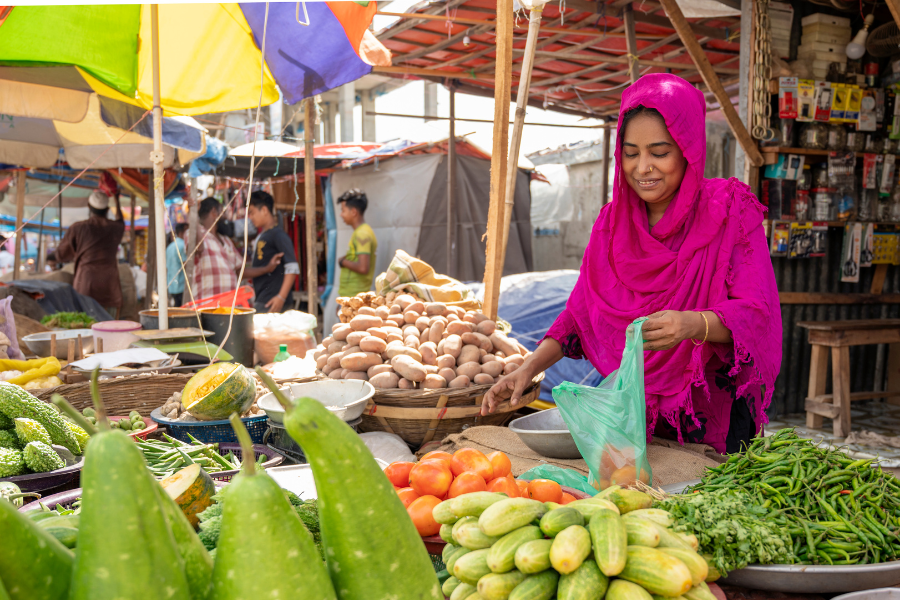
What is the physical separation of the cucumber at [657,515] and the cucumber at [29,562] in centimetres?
91

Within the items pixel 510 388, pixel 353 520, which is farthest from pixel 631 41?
pixel 353 520

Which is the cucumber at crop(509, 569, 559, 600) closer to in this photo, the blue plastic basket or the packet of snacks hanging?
the blue plastic basket

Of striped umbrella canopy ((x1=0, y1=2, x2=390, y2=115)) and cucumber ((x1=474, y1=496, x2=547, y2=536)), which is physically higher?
striped umbrella canopy ((x1=0, y1=2, x2=390, y2=115))

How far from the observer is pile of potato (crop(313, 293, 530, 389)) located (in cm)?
258

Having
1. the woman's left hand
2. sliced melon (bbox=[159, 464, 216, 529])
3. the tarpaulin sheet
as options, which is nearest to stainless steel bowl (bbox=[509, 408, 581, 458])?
the woman's left hand

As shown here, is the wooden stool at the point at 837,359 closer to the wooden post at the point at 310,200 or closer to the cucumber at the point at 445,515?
the wooden post at the point at 310,200

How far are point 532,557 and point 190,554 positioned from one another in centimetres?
53

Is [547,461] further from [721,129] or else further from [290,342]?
[721,129]

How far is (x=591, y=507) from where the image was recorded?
1.13 metres

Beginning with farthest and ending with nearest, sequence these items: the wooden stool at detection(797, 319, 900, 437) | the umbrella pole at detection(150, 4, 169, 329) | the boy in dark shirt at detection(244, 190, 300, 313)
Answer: the boy in dark shirt at detection(244, 190, 300, 313), the wooden stool at detection(797, 319, 900, 437), the umbrella pole at detection(150, 4, 169, 329)

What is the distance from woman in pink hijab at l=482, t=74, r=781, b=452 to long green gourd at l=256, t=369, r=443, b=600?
4.34ft

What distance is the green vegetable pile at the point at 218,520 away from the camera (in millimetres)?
1055

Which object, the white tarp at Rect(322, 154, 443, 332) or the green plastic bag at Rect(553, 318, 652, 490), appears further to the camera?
the white tarp at Rect(322, 154, 443, 332)

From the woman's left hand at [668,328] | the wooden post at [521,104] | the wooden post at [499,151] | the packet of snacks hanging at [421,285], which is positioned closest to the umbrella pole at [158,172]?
the packet of snacks hanging at [421,285]
